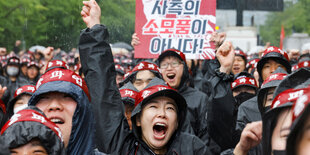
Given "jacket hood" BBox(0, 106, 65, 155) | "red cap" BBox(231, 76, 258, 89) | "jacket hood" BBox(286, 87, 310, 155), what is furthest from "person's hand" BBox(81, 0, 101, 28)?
"red cap" BBox(231, 76, 258, 89)

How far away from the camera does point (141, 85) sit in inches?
238

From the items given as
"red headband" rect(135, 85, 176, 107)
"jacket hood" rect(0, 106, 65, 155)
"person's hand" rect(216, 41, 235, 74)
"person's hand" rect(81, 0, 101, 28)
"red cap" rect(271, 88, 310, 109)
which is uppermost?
"person's hand" rect(81, 0, 101, 28)

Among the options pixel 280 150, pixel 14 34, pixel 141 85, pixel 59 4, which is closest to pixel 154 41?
pixel 141 85

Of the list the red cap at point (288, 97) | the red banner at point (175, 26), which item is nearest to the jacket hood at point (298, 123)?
the red cap at point (288, 97)

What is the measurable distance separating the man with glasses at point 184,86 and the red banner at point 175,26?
628 millimetres

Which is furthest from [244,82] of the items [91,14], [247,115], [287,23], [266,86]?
[287,23]

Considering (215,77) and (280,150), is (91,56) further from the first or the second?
(280,150)

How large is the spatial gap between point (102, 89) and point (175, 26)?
368 cm

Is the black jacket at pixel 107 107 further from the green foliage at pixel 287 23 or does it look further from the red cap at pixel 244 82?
the green foliage at pixel 287 23

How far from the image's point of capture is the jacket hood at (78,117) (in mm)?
3504

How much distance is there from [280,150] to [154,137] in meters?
2.03

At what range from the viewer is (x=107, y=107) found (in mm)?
3826

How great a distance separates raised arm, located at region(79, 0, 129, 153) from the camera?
12.5ft

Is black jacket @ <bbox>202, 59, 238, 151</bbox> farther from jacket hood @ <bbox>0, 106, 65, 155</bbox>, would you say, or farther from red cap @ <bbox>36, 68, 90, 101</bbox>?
jacket hood @ <bbox>0, 106, 65, 155</bbox>
